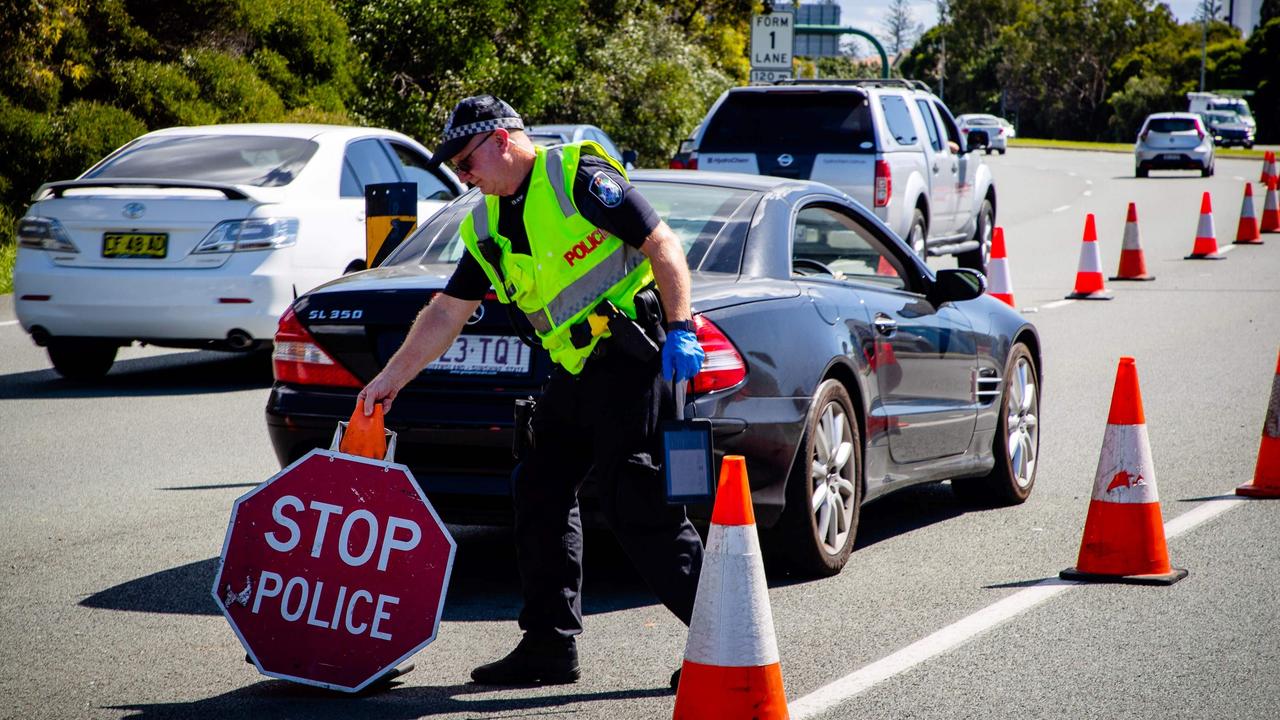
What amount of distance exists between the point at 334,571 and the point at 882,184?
11.1m

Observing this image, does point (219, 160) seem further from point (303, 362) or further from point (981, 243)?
point (981, 243)

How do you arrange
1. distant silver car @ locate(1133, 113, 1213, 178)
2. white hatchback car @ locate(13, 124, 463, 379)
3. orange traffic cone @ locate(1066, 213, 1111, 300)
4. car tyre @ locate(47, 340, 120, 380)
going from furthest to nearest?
distant silver car @ locate(1133, 113, 1213, 178), orange traffic cone @ locate(1066, 213, 1111, 300), car tyre @ locate(47, 340, 120, 380), white hatchback car @ locate(13, 124, 463, 379)

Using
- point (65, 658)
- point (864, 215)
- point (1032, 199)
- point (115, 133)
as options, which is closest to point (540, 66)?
point (115, 133)

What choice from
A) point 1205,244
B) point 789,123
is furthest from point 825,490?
point 1205,244

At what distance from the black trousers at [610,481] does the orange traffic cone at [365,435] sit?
0.42m

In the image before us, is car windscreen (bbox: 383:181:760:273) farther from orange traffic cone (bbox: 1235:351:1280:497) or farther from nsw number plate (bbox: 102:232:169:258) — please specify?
nsw number plate (bbox: 102:232:169:258)

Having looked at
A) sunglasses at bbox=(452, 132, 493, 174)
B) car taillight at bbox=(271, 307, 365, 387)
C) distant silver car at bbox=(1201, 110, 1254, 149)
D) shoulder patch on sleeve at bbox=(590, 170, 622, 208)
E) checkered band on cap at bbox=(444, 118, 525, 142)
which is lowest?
distant silver car at bbox=(1201, 110, 1254, 149)

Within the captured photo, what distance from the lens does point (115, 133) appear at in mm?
20000

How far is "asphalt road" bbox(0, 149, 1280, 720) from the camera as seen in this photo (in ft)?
15.2

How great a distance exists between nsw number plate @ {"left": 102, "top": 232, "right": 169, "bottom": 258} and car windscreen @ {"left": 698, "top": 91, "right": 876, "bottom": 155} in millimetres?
6249

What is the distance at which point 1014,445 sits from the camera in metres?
7.43

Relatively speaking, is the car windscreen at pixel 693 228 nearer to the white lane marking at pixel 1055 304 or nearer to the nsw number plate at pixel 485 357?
the nsw number plate at pixel 485 357

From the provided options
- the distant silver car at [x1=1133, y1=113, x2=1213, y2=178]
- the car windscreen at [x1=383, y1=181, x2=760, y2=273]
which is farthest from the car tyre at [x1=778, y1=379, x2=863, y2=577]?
the distant silver car at [x1=1133, y1=113, x2=1213, y2=178]

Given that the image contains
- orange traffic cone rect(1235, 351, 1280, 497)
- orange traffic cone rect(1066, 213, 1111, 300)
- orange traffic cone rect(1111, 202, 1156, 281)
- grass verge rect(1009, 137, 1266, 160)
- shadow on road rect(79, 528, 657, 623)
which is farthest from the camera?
grass verge rect(1009, 137, 1266, 160)
